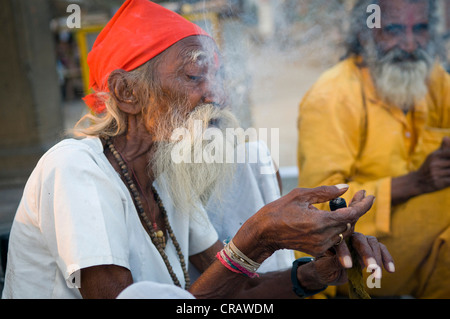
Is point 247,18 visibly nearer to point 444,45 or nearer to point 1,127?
point 444,45

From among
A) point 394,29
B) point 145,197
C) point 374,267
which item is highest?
point 394,29

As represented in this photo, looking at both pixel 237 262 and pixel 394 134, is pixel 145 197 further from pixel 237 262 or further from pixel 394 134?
pixel 394 134

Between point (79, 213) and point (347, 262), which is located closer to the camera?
point (347, 262)

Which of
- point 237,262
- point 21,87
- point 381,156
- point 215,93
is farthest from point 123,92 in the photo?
point 21,87

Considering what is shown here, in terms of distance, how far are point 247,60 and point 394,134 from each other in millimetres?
975

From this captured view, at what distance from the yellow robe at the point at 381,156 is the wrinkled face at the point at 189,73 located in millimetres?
857

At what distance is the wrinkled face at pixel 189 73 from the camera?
1.64m

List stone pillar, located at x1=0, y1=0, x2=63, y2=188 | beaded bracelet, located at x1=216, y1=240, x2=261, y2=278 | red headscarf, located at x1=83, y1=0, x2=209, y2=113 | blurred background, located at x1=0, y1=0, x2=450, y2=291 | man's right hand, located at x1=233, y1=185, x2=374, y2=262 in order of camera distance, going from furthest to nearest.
→ stone pillar, located at x1=0, y1=0, x2=63, y2=188, blurred background, located at x1=0, y1=0, x2=450, y2=291, red headscarf, located at x1=83, y1=0, x2=209, y2=113, beaded bracelet, located at x1=216, y1=240, x2=261, y2=278, man's right hand, located at x1=233, y1=185, x2=374, y2=262

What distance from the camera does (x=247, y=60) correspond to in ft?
6.25

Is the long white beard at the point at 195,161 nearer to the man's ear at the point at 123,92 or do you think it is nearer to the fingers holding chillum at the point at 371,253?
the man's ear at the point at 123,92

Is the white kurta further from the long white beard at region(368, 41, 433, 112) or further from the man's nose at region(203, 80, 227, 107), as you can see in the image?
the long white beard at region(368, 41, 433, 112)

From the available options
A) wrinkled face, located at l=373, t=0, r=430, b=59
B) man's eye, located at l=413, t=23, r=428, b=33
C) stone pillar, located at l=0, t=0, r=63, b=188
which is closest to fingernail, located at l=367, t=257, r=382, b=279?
wrinkled face, located at l=373, t=0, r=430, b=59

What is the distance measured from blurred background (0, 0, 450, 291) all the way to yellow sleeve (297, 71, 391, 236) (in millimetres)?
106

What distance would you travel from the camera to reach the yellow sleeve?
2271 mm
